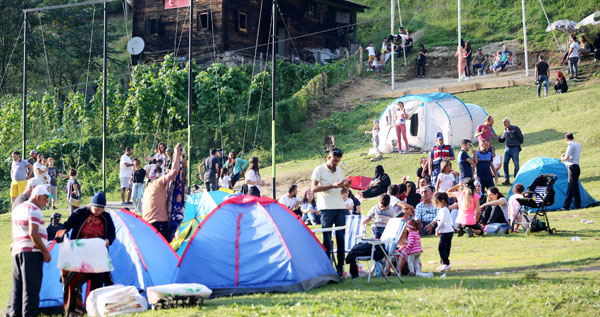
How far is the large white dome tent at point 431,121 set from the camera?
84.6 feet

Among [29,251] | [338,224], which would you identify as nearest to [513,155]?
[338,224]

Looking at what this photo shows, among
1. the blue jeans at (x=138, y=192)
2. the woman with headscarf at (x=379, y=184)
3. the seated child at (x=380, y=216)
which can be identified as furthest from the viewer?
the blue jeans at (x=138, y=192)

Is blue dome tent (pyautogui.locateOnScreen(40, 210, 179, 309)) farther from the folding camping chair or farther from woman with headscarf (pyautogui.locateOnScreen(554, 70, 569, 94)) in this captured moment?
woman with headscarf (pyautogui.locateOnScreen(554, 70, 569, 94))

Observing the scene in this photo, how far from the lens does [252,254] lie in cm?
1046

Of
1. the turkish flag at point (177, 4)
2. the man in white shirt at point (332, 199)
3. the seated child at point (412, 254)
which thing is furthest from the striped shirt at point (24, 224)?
the turkish flag at point (177, 4)

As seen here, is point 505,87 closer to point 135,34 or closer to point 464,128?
point 464,128

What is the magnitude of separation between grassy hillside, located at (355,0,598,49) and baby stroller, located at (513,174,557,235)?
24.6m

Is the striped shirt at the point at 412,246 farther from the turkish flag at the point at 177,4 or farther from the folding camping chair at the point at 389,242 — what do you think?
the turkish flag at the point at 177,4

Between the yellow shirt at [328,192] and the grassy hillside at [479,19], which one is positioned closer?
the yellow shirt at [328,192]

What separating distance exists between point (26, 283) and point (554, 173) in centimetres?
1244

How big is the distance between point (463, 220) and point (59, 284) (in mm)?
7625

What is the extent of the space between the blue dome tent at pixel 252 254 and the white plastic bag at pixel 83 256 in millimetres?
1218

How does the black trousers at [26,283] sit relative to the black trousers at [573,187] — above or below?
below

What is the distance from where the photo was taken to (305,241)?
10.8 meters
